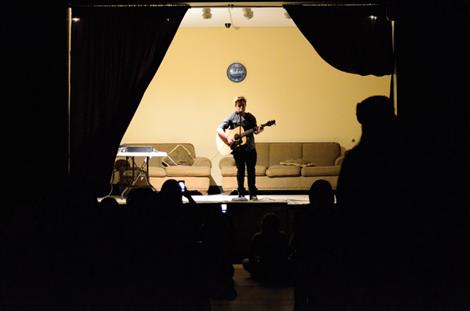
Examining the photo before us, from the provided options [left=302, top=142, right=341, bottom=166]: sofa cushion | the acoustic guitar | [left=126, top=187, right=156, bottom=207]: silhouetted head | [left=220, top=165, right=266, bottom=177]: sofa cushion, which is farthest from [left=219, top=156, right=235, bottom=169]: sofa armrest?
[left=126, top=187, right=156, bottom=207]: silhouetted head

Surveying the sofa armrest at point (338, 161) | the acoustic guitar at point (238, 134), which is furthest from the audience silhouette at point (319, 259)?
the sofa armrest at point (338, 161)

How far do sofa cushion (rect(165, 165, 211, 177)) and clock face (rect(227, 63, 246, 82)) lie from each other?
6.92ft

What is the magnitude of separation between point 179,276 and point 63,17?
10.3ft

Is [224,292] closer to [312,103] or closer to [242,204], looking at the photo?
[242,204]

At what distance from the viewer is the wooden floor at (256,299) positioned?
149 inches

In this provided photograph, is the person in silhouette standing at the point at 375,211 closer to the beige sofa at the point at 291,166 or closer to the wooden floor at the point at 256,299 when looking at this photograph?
the wooden floor at the point at 256,299

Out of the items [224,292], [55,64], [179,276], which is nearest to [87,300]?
[179,276]

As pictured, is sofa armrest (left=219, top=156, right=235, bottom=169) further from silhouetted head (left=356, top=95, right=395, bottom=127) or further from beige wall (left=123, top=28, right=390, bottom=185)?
silhouetted head (left=356, top=95, right=395, bottom=127)

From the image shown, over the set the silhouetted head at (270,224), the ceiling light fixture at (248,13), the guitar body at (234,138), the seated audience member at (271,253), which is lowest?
the seated audience member at (271,253)

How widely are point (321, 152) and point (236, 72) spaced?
233 cm

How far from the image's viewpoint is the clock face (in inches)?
424

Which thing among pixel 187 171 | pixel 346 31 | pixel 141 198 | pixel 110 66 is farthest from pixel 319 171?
pixel 141 198

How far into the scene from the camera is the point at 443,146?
4652 millimetres

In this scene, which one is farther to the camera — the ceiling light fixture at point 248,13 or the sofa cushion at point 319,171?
the sofa cushion at point 319,171
